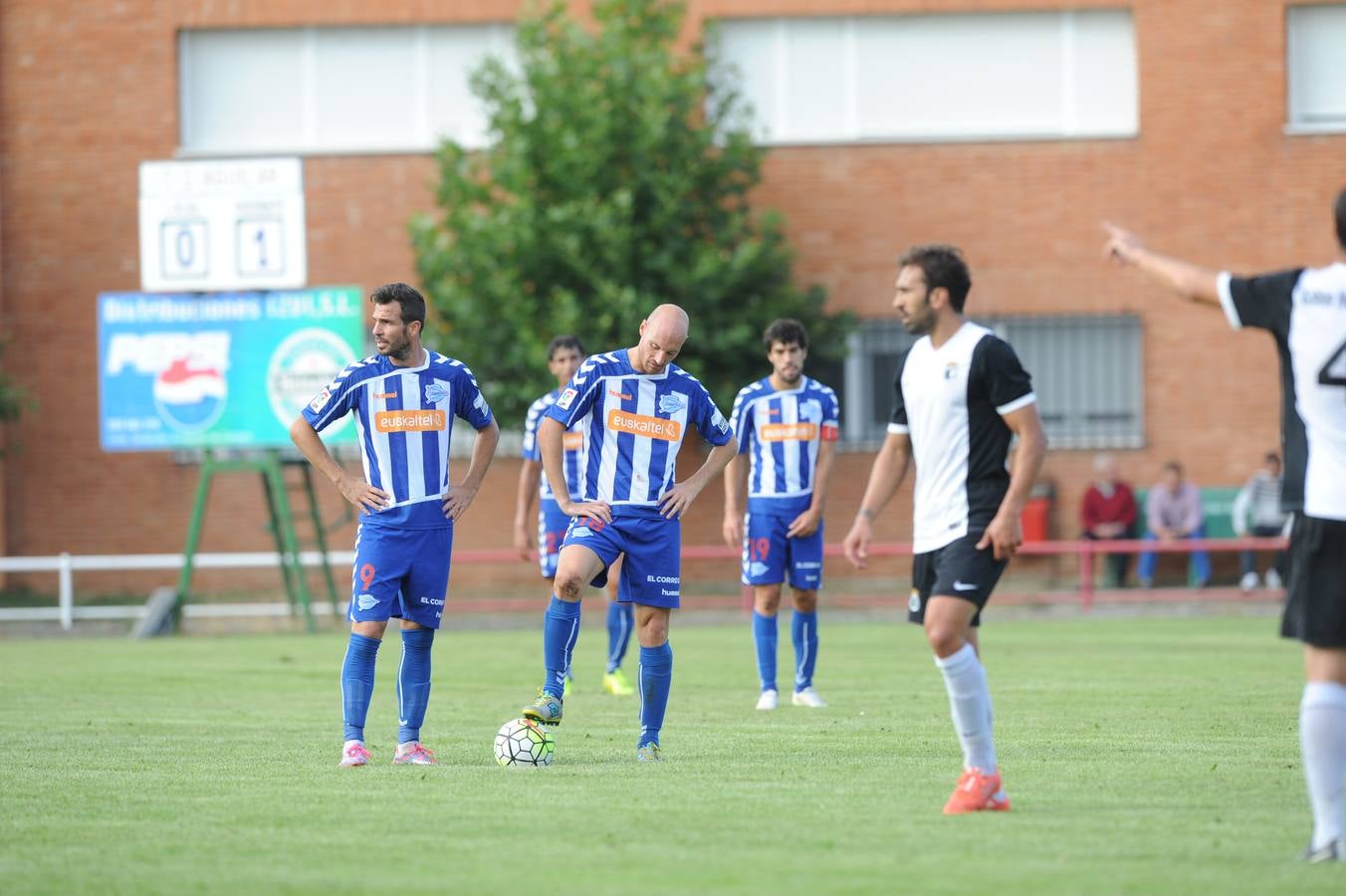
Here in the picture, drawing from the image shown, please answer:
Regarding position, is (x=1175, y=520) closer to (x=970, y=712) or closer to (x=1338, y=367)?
(x=970, y=712)

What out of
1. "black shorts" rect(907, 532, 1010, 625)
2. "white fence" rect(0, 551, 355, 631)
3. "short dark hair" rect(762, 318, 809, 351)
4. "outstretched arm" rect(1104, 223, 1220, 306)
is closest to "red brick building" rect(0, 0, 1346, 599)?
"white fence" rect(0, 551, 355, 631)

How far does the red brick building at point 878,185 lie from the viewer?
2894 cm

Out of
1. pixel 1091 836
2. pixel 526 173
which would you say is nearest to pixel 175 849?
pixel 1091 836

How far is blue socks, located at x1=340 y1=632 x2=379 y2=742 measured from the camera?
9.95 metres

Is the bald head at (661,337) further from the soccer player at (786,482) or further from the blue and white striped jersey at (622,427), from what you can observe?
the soccer player at (786,482)

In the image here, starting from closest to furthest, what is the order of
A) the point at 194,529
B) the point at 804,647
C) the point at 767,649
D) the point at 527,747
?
the point at 527,747 < the point at 767,649 < the point at 804,647 < the point at 194,529

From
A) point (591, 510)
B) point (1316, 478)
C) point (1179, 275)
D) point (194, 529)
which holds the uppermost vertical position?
point (1179, 275)

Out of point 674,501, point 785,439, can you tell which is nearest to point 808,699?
point 785,439

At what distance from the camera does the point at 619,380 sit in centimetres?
1021

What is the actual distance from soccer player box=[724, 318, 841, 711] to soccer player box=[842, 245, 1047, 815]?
5.44 meters

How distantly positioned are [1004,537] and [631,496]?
108 inches

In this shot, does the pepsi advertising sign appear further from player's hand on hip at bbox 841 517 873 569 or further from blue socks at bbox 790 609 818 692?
player's hand on hip at bbox 841 517 873 569

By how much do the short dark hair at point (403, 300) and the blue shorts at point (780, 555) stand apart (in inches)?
179

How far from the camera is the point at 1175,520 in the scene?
27422 mm
